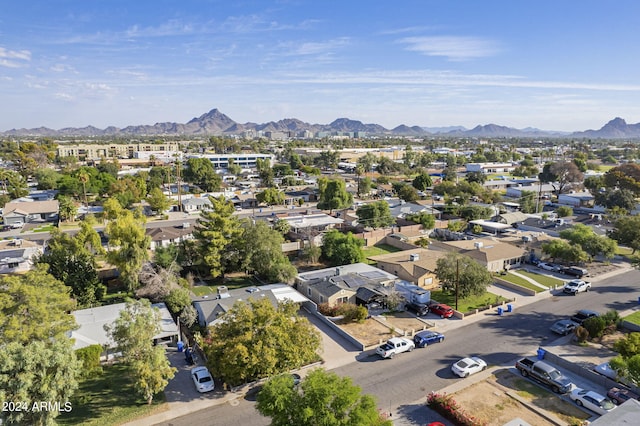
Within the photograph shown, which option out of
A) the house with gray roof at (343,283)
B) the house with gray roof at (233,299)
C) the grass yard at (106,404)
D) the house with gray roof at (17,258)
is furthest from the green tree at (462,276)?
the house with gray roof at (17,258)

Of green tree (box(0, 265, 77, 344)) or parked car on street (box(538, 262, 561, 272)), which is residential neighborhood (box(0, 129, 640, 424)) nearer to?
green tree (box(0, 265, 77, 344))

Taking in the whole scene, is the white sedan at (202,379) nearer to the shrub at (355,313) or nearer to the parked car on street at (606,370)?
the shrub at (355,313)

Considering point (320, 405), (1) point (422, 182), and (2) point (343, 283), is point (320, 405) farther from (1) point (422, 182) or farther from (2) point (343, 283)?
(1) point (422, 182)

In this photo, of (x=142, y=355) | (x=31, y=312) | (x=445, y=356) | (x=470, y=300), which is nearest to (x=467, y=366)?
(x=445, y=356)

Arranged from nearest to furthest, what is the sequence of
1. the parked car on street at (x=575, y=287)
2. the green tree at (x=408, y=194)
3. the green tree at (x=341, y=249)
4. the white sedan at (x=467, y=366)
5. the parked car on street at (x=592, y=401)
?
the parked car on street at (x=592, y=401)
the white sedan at (x=467, y=366)
the parked car on street at (x=575, y=287)
the green tree at (x=341, y=249)
the green tree at (x=408, y=194)

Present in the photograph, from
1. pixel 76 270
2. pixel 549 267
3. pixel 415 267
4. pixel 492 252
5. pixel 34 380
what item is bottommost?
pixel 549 267

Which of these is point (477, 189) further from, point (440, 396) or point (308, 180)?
point (440, 396)

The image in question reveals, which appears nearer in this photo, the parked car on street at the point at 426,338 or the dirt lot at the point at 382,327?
the parked car on street at the point at 426,338
